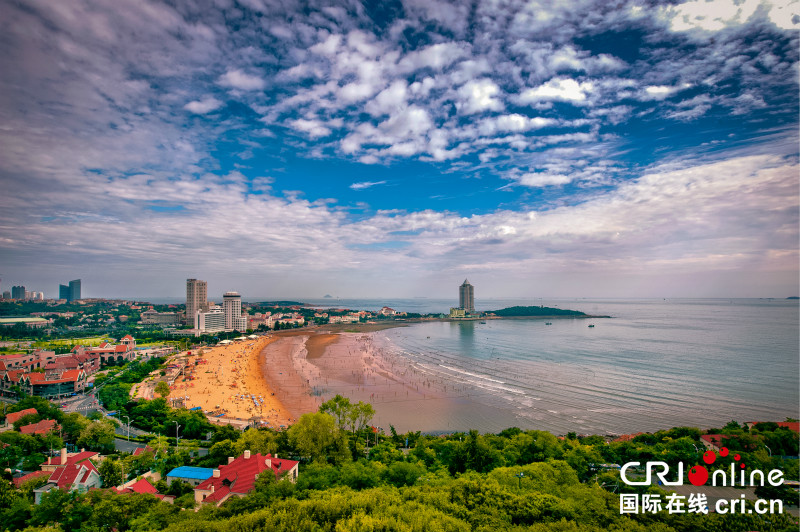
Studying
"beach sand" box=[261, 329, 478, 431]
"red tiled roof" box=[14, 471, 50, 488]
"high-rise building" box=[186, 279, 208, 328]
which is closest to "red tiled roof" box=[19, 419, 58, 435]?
"red tiled roof" box=[14, 471, 50, 488]

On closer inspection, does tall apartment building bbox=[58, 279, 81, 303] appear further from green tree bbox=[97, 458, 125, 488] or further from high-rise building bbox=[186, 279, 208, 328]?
green tree bbox=[97, 458, 125, 488]

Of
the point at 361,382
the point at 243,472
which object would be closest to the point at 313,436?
the point at 243,472

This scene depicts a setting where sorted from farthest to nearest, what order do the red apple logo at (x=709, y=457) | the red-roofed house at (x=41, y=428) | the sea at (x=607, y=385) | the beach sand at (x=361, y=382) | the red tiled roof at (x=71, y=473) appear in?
the beach sand at (x=361, y=382), the sea at (x=607, y=385), the red-roofed house at (x=41, y=428), the red apple logo at (x=709, y=457), the red tiled roof at (x=71, y=473)

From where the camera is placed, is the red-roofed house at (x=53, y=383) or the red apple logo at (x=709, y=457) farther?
the red-roofed house at (x=53, y=383)

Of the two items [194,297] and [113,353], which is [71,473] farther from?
[194,297]

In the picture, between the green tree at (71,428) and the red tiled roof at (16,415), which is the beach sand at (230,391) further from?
the red tiled roof at (16,415)

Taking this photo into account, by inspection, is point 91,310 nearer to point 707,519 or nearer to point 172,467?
point 172,467

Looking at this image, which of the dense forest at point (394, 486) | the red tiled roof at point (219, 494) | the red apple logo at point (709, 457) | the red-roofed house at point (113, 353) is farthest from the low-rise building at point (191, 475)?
the red-roofed house at point (113, 353)
